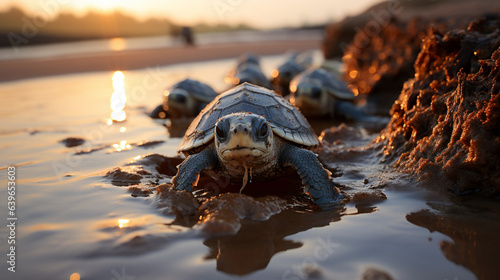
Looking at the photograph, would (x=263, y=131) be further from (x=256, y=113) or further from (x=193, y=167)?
(x=193, y=167)

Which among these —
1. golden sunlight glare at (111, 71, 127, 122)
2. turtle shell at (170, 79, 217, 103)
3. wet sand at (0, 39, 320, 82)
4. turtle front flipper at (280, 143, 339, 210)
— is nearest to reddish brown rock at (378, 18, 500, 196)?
turtle front flipper at (280, 143, 339, 210)

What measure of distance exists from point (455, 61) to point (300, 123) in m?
1.46

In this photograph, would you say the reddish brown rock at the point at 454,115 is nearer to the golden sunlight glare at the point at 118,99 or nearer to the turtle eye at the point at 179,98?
the turtle eye at the point at 179,98

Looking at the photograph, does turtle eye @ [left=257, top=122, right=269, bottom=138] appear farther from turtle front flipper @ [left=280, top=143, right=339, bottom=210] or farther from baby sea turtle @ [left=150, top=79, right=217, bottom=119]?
baby sea turtle @ [left=150, top=79, right=217, bottom=119]

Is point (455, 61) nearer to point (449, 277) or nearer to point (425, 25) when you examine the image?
point (449, 277)

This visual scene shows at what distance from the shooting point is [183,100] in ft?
22.8

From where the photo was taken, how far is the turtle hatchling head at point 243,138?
2.78 metres

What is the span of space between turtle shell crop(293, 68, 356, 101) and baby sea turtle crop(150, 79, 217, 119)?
1.78 m

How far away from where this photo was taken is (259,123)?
9.53ft

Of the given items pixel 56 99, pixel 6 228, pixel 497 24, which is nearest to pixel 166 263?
pixel 6 228

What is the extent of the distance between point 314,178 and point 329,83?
4741 mm

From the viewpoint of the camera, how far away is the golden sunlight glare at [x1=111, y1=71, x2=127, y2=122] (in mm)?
6541

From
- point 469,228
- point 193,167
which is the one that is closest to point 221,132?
point 193,167

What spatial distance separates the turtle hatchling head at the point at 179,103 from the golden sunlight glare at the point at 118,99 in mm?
768
